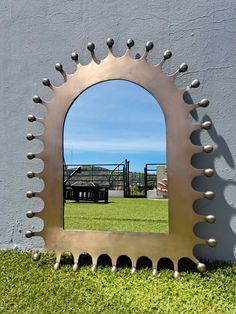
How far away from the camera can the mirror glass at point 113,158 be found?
253 centimetres

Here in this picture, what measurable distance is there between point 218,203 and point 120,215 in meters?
0.66

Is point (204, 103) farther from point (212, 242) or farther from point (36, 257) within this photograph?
point (36, 257)

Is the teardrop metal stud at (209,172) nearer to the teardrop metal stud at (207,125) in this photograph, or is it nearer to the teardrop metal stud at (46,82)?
the teardrop metal stud at (207,125)

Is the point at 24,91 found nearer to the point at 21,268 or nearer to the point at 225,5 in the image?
the point at 21,268

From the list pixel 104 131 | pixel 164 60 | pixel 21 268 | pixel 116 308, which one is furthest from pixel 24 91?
pixel 116 308

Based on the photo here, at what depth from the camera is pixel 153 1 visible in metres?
2.65

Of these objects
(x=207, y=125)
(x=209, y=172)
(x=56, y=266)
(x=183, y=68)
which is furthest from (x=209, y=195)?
(x=56, y=266)

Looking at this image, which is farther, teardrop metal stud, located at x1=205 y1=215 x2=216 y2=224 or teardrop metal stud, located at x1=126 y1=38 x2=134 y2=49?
teardrop metal stud, located at x1=126 y1=38 x2=134 y2=49

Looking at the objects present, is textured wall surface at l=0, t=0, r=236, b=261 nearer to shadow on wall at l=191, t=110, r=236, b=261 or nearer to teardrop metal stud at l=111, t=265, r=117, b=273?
shadow on wall at l=191, t=110, r=236, b=261

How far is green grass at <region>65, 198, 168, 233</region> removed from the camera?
2.43 metres

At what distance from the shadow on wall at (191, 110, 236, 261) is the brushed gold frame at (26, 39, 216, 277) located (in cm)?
15

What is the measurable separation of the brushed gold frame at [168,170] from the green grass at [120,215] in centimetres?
6

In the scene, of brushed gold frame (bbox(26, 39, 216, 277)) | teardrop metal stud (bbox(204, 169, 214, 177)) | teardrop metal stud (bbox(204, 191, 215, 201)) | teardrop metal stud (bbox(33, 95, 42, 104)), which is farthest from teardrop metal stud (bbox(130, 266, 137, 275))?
teardrop metal stud (bbox(33, 95, 42, 104))

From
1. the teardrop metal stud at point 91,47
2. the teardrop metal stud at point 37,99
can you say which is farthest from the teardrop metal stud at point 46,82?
the teardrop metal stud at point 91,47
